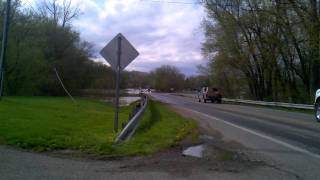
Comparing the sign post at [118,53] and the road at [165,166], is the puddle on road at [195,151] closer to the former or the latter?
the road at [165,166]

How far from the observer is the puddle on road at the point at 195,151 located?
425 inches

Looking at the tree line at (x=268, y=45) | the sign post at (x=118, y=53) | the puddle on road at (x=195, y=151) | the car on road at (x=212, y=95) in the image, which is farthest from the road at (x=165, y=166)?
the car on road at (x=212, y=95)

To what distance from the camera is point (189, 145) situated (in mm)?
12555

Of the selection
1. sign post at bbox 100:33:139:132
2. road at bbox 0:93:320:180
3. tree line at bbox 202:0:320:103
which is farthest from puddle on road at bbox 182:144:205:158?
tree line at bbox 202:0:320:103

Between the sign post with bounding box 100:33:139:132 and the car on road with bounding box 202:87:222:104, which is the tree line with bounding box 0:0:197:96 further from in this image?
the sign post with bounding box 100:33:139:132

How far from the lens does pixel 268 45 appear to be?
48.0 metres

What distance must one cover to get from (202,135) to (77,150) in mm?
5754

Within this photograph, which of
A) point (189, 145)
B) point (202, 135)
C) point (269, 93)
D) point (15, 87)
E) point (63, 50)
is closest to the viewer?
point (189, 145)

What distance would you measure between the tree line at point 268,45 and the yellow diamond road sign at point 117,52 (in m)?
25.7

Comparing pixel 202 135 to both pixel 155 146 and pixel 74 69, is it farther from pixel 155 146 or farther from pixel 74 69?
pixel 74 69

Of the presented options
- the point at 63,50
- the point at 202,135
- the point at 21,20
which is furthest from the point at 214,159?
the point at 63,50

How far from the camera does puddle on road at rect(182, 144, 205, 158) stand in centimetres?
1079

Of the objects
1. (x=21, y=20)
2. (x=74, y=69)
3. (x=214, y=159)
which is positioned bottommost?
(x=214, y=159)

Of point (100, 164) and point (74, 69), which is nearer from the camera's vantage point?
point (100, 164)
